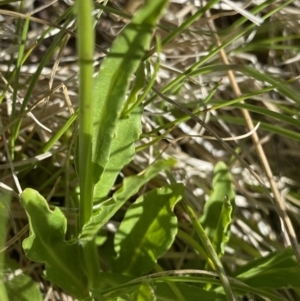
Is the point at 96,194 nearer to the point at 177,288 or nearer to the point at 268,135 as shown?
the point at 177,288

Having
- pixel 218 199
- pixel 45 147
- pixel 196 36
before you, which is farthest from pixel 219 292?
pixel 196 36

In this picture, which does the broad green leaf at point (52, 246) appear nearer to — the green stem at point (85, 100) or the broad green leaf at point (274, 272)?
the green stem at point (85, 100)

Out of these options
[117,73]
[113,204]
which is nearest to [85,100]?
[117,73]

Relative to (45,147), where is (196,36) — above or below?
above

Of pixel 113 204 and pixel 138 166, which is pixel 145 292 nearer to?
pixel 113 204

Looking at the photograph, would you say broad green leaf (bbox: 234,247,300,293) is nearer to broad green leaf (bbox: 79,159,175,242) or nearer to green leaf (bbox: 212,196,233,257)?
green leaf (bbox: 212,196,233,257)

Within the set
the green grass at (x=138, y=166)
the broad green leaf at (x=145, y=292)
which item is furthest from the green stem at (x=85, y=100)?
the broad green leaf at (x=145, y=292)
